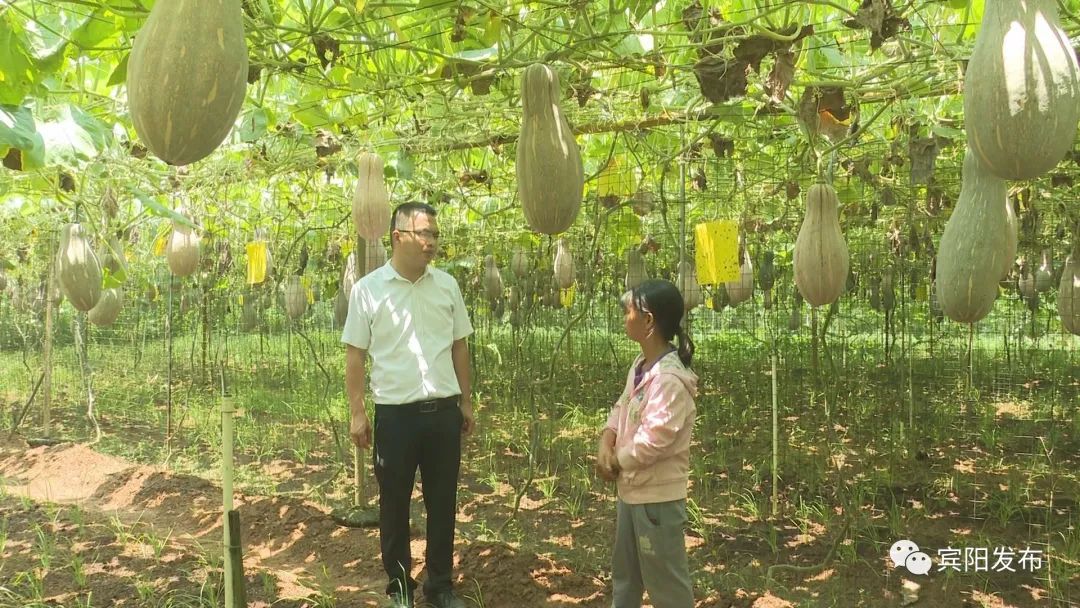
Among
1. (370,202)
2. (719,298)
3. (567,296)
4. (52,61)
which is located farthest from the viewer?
(719,298)

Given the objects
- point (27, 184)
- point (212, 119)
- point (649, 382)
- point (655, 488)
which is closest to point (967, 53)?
point (649, 382)

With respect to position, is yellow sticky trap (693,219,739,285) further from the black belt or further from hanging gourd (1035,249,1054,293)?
hanging gourd (1035,249,1054,293)

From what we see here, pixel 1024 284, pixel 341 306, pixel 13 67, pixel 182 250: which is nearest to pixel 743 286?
pixel 341 306

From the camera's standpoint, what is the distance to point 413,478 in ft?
10.8

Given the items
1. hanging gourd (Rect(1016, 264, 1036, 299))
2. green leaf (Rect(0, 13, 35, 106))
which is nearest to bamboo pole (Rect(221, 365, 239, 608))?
green leaf (Rect(0, 13, 35, 106))

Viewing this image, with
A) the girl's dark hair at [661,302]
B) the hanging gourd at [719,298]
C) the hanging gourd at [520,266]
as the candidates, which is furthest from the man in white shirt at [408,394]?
the hanging gourd at [719,298]

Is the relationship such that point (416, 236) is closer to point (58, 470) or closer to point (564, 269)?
A: point (564, 269)

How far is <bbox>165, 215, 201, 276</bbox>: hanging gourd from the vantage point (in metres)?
5.58

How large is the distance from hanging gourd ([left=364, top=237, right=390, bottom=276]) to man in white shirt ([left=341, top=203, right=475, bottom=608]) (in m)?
1.50

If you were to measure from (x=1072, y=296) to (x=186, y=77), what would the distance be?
466cm

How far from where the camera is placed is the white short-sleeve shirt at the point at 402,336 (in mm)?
3254

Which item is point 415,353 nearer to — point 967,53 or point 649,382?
point 649,382

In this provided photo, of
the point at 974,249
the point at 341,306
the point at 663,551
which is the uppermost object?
the point at 974,249

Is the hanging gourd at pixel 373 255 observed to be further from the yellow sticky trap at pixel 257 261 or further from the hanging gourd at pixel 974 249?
the hanging gourd at pixel 974 249
